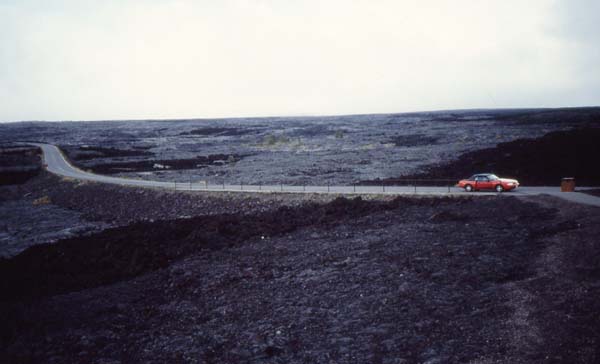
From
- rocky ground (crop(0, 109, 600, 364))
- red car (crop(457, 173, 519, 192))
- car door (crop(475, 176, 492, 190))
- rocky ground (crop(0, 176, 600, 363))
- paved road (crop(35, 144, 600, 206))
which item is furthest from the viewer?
car door (crop(475, 176, 492, 190))

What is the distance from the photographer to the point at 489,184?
32094mm

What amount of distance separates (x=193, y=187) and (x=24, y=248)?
15.9m

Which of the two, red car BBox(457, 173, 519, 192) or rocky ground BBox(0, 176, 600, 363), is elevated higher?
red car BBox(457, 173, 519, 192)

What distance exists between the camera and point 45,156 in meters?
80.6

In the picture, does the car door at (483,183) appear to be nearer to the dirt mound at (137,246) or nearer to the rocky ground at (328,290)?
the rocky ground at (328,290)

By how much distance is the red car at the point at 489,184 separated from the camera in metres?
31.8

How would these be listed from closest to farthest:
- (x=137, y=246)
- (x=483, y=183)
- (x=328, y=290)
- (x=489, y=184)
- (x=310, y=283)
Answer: (x=328, y=290) → (x=310, y=283) → (x=137, y=246) → (x=489, y=184) → (x=483, y=183)

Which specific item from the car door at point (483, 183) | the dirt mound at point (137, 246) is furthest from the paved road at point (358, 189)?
the dirt mound at point (137, 246)

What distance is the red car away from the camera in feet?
104

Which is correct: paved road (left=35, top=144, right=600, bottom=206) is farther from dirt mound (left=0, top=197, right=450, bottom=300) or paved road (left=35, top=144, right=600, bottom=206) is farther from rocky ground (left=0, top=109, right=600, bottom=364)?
dirt mound (left=0, top=197, right=450, bottom=300)

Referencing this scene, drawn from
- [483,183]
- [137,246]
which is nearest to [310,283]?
[137,246]

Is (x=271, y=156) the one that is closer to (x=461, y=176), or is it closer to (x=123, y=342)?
(x=461, y=176)

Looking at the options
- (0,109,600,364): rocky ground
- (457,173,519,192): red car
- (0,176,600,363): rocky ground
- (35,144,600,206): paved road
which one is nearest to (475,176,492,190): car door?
(457,173,519,192): red car

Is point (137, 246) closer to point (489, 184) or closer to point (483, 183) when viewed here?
point (483, 183)
